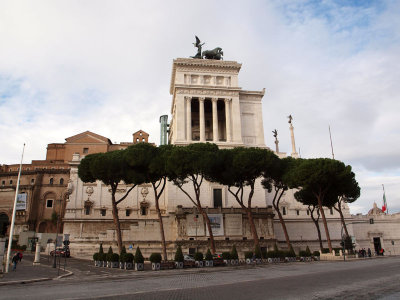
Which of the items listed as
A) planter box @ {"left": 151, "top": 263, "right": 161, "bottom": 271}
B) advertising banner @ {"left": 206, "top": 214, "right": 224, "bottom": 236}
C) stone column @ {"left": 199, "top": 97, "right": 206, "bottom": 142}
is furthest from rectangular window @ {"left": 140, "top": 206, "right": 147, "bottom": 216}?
planter box @ {"left": 151, "top": 263, "right": 161, "bottom": 271}

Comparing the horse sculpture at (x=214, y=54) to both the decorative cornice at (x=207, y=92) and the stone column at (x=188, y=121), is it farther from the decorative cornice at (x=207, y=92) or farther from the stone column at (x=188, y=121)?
the stone column at (x=188, y=121)

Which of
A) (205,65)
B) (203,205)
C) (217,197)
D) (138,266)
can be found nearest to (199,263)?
(138,266)

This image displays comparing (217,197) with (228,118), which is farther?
(228,118)

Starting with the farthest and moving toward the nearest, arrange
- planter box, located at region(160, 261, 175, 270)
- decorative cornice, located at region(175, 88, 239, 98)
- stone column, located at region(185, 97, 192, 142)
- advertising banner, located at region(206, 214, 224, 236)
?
decorative cornice, located at region(175, 88, 239, 98) < stone column, located at region(185, 97, 192, 142) < advertising banner, located at region(206, 214, 224, 236) < planter box, located at region(160, 261, 175, 270)

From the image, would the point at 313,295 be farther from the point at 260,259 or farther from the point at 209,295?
the point at 260,259

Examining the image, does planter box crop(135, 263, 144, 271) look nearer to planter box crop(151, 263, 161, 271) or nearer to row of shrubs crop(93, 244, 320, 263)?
row of shrubs crop(93, 244, 320, 263)

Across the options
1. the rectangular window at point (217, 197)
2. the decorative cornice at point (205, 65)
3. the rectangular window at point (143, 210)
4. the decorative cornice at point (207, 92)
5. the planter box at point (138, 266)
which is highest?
the decorative cornice at point (205, 65)

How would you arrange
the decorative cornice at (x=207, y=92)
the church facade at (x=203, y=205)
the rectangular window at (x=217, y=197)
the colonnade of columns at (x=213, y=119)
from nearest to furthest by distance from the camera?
the church facade at (x=203, y=205)
the rectangular window at (x=217, y=197)
the colonnade of columns at (x=213, y=119)
the decorative cornice at (x=207, y=92)

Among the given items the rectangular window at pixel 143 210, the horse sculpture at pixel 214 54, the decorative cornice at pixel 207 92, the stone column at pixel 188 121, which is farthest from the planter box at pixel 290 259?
the horse sculpture at pixel 214 54

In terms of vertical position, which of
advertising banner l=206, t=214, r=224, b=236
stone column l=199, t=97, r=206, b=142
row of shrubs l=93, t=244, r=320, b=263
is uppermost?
stone column l=199, t=97, r=206, b=142

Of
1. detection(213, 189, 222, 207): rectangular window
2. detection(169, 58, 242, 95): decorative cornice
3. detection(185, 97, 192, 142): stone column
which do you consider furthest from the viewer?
detection(169, 58, 242, 95): decorative cornice

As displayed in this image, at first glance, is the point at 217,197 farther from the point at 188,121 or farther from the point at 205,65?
the point at 205,65

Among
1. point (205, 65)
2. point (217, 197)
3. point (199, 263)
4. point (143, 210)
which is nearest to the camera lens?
point (199, 263)

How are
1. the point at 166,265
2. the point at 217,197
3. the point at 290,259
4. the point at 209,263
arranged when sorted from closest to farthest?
the point at 166,265
the point at 209,263
the point at 290,259
the point at 217,197
